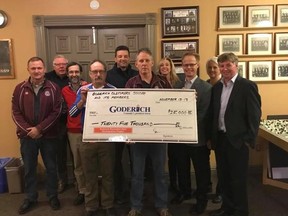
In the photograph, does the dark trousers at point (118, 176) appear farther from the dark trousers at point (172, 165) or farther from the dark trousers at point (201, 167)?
the dark trousers at point (201, 167)

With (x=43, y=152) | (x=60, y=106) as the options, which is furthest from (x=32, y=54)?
(x=43, y=152)

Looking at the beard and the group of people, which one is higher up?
the beard

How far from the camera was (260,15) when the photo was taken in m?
3.55

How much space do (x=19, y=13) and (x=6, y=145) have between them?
1.68m

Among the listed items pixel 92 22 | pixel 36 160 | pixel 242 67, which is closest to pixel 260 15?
pixel 242 67

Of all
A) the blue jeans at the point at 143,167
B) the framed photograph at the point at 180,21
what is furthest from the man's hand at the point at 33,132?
the framed photograph at the point at 180,21

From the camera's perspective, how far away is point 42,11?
11.5 ft

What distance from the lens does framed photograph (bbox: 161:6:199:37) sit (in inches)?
139

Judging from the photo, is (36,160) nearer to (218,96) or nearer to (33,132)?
(33,132)

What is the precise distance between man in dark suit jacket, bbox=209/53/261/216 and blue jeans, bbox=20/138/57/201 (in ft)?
5.14

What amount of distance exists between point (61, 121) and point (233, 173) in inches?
73.9

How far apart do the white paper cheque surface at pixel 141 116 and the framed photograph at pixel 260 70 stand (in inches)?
64.3

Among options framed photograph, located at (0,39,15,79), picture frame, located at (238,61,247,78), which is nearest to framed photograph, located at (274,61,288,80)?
picture frame, located at (238,61,247,78)

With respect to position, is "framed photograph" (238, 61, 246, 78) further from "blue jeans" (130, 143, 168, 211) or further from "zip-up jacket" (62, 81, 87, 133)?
"zip-up jacket" (62, 81, 87, 133)
